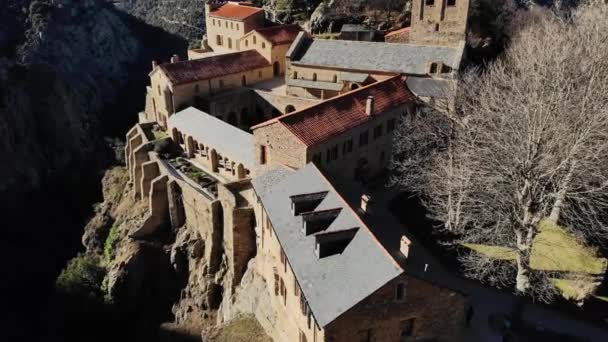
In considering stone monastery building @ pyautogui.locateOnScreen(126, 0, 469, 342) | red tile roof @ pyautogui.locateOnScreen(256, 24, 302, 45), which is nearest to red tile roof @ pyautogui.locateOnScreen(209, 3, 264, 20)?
stone monastery building @ pyautogui.locateOnScreen(126, 0, 469, 342)

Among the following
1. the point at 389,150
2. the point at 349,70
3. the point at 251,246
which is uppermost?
the point at 349,70

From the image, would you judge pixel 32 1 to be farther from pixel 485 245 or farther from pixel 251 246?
pixel 485 245

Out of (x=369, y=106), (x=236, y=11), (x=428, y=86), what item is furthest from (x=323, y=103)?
(x=236, y=11)

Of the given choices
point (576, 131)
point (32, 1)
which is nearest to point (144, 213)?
point (576, 131)

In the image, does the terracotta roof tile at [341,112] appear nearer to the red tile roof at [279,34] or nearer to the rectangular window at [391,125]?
the rectangular window at [391,125]

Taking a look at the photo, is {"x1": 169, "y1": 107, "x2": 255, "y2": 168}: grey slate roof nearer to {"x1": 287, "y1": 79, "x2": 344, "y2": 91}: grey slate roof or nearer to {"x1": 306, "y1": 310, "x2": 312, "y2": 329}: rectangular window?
{"x1": 287, "y1": 79, "x2": 344, "y2": 91}: grey slate roof

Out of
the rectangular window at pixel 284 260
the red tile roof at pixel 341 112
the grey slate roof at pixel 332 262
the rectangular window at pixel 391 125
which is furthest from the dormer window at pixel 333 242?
the rectangular window at pixel 391 125
